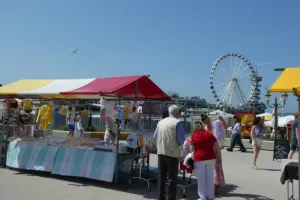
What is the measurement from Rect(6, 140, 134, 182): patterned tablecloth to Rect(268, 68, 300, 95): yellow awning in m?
3.71

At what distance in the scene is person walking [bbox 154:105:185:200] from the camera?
5875 mm

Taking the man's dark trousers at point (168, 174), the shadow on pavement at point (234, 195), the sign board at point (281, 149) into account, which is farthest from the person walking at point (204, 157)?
the sign board at point (281, 149)

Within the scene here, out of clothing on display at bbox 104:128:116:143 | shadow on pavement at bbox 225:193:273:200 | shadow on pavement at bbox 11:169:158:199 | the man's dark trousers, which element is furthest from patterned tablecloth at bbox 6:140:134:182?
shadow on pavement at bbox 225:193:273:200

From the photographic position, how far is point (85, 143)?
27.4ft

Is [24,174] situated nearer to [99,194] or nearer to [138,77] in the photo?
[99,194]

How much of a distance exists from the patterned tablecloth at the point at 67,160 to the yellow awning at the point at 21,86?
1.40 m

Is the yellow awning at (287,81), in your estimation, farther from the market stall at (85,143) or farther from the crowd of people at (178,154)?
the market stall at (85,143)

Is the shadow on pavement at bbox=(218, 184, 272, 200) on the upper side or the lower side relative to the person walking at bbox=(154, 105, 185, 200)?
lower

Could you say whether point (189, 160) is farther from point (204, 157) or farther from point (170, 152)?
point (170, 152)

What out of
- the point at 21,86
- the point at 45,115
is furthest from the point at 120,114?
the point at 45,115

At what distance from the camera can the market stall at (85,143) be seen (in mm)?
7488

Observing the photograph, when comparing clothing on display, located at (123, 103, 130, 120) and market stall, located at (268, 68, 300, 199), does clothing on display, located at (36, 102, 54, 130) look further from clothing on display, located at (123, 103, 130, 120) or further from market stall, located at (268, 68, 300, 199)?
market stall, located at (268, 68, 300, 199)

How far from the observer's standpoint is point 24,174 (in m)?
8.62

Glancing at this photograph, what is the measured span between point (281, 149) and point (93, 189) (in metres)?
7.92
